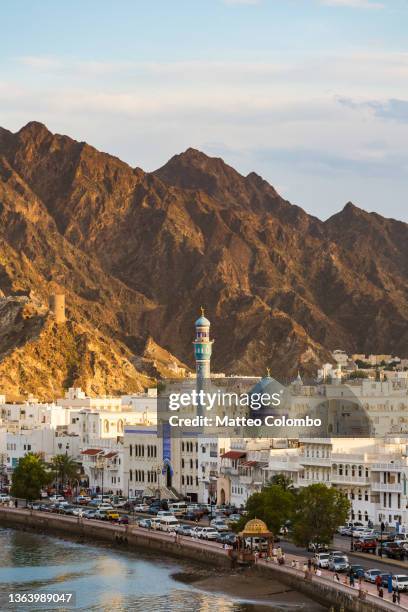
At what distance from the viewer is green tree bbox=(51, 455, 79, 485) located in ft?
569

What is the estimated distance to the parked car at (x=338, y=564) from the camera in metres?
105

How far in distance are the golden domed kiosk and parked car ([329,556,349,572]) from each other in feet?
25.4

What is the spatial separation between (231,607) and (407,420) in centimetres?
8976

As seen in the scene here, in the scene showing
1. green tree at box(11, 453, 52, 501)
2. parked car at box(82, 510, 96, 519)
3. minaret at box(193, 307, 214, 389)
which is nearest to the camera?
parked car at box(82, 510, 96, 519)

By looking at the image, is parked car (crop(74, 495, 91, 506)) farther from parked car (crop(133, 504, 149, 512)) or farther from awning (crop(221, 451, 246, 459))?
awning (crop(221, 451, 246, 459))

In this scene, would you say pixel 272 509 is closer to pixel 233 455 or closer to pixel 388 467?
pixel 388 467

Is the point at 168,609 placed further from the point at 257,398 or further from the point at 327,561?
the point at 257,398

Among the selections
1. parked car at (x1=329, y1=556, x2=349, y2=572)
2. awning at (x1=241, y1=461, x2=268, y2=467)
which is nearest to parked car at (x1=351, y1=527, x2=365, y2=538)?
parked car at (x1=329, y1=556, x2=349, y2=572)

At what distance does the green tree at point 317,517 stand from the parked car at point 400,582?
635 inches

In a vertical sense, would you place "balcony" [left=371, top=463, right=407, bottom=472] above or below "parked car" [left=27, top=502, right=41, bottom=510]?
above

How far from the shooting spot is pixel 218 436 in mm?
156750

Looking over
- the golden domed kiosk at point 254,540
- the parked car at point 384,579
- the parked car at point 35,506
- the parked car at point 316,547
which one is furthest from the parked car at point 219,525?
the parked car at point 384,579

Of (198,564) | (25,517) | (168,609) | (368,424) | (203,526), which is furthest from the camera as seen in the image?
(368,424)

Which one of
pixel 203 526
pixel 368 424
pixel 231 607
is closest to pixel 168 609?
pixel 231 607
